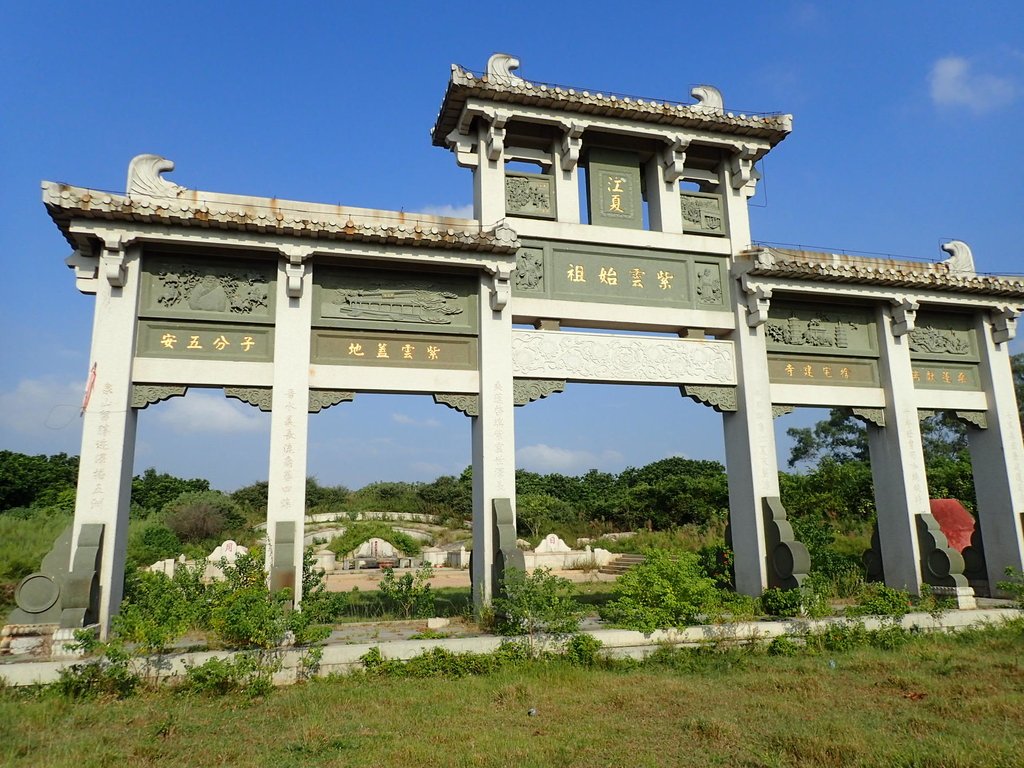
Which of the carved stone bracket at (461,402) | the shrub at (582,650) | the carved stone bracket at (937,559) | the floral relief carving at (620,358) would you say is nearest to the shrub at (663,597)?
the shrub at (582,650)

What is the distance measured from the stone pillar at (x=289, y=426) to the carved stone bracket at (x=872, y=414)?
7.52m

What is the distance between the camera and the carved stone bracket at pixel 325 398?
7891mm

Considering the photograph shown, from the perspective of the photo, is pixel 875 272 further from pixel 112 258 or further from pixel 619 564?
pixel 619 564

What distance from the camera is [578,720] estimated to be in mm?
4969

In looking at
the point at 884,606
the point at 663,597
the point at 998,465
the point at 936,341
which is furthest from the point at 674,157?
the point at 998,465

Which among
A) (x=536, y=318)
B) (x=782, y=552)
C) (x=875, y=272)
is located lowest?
(x=782, y=552)

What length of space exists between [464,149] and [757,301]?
4.42 metres

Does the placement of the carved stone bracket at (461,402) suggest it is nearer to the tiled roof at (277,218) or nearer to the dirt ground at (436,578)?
the tiled roof at (277,218)

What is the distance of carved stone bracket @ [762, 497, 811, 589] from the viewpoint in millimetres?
8287

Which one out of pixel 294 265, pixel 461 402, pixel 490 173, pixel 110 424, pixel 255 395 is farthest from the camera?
pixel 490 173

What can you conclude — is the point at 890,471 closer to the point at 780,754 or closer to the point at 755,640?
the point at 755,640

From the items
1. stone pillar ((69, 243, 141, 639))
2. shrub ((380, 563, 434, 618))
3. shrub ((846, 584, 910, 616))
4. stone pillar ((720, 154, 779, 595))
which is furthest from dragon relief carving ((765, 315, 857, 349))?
stone pillar ((69, 243, 141, 639))

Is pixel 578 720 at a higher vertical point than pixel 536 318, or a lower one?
lower

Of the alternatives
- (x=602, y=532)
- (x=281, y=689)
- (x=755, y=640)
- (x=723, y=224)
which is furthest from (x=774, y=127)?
(x=602, y=532)
